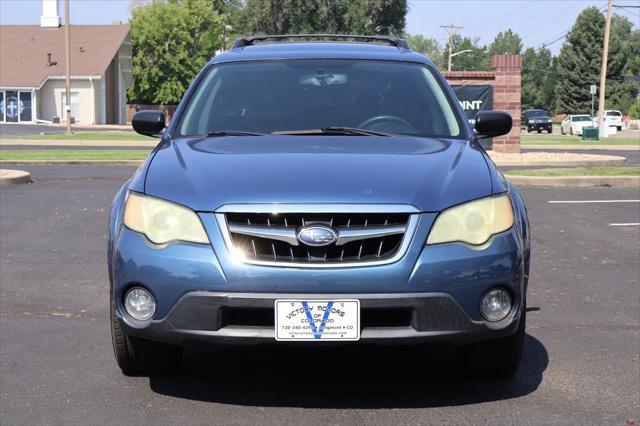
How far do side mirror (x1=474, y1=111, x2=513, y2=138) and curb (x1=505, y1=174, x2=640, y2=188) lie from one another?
11395 mm

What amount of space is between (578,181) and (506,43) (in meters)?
156

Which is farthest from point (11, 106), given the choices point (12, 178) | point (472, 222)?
point (472, 222)

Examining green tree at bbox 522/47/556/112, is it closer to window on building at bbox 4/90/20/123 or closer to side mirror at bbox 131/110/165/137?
window on building at bbox 4/90/20/123

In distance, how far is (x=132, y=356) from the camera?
4953mm

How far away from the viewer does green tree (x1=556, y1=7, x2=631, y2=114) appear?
84375 millimetres

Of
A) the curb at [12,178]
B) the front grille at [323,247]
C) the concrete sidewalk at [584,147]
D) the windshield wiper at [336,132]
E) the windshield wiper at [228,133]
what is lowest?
the concrete sidewalk at [584,147]

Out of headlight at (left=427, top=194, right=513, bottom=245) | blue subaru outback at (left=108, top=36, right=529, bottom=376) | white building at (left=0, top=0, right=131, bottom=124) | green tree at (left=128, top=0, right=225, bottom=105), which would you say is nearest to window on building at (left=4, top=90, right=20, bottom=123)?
white building at (left=0, top=0, right=131, bottom=124)

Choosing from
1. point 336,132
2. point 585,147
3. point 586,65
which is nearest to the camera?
point 336,132

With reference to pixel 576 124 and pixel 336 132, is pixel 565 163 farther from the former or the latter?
pixel 576 124

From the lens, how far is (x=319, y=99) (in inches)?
227

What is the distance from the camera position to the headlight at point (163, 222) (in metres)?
4.30

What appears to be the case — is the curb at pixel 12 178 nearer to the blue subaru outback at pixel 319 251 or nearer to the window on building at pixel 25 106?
the blue subaru outback at pixel 319 251

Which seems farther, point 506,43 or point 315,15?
point 506,43

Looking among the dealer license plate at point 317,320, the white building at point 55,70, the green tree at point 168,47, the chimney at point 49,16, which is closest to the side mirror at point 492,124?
the dealer license plate at point 317,320
